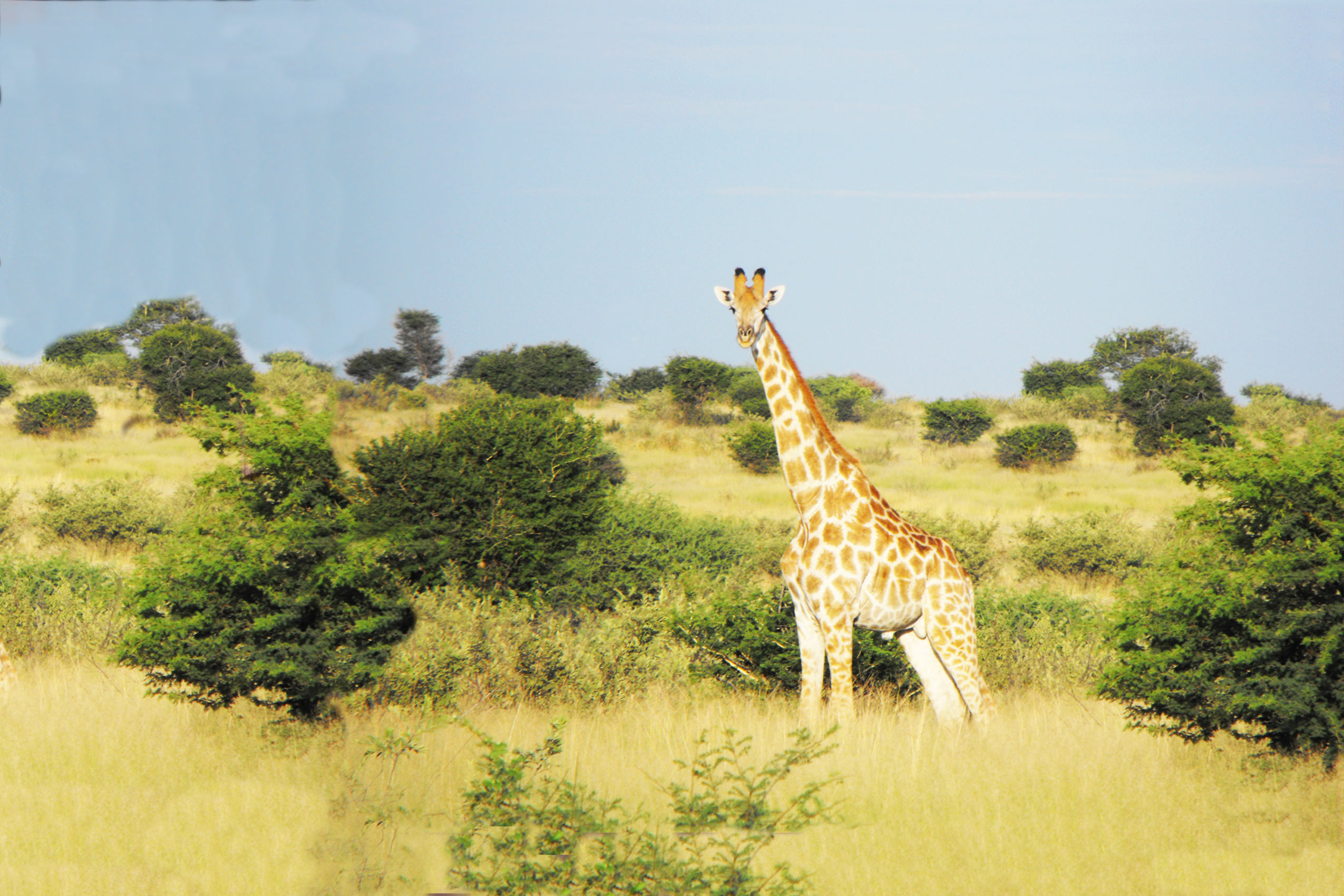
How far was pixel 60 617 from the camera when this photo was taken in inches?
413

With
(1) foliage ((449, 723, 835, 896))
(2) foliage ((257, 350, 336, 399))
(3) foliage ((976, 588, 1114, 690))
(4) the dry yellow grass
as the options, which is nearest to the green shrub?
(3) foliage ((976, 588, 1114, 690))

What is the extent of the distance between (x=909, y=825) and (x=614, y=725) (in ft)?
7.11

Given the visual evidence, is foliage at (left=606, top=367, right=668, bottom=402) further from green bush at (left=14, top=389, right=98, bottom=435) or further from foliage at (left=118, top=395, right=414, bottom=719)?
foliage at (left=118, top=395, right=414, bottom=719)

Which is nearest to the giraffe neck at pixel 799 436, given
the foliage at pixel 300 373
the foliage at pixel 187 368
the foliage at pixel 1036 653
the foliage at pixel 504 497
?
the foliage at pixel 1036 653

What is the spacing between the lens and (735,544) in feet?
52.5

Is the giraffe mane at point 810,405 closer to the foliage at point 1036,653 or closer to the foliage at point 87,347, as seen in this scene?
the foliage at point 1036,653

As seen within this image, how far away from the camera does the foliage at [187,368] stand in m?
36.3

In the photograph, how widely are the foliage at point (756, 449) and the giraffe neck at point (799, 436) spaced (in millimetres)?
24408

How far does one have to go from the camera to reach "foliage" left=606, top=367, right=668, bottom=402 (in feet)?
200

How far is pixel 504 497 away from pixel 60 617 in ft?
13.6

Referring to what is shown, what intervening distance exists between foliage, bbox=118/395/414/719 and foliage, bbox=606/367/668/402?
176 ft

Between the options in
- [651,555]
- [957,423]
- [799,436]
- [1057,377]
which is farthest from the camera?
[1057,377]

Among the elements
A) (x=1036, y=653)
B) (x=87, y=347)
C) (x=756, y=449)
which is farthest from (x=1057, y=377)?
(x=1036, y=653)

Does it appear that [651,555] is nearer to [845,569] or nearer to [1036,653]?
[1036,653]
